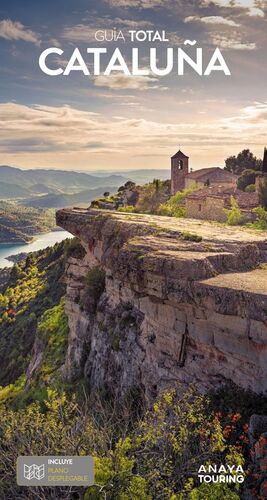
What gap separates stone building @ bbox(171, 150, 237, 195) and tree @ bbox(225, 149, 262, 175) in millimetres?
14607

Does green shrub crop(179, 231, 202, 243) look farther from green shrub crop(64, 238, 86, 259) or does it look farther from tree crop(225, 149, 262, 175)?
tree crop(225, 149, 262, 175)

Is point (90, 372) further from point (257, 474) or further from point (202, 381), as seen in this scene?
point (257, 474)

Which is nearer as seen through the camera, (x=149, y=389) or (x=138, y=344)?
(x=149, y=389)

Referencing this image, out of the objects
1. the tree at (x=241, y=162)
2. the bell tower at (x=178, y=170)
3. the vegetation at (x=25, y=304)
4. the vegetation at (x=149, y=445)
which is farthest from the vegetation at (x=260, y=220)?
the tree at (x=241, y=162)

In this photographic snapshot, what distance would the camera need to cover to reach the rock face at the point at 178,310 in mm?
13039

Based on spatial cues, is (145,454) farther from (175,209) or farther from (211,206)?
(175,209)

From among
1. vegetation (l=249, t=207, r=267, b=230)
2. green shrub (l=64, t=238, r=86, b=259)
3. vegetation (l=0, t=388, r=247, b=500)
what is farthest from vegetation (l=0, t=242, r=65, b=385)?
vegetation (l=0, t=388, r=247, b=500)

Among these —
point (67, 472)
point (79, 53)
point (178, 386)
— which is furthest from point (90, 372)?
point (79, 53)

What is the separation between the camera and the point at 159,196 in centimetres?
6309

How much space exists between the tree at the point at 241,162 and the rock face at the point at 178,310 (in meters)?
62.7

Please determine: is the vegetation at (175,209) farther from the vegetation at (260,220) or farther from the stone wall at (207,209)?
the vegetation at (260,220)

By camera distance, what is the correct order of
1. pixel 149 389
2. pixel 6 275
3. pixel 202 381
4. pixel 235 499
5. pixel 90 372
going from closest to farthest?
pixel 235 499 < pixel 202 381 < pixel 149 389 < pixel 90 372 < pixel 6 275

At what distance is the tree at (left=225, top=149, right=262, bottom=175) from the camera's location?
80438 mm

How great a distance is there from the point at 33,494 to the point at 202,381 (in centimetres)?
629
